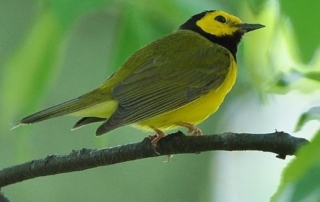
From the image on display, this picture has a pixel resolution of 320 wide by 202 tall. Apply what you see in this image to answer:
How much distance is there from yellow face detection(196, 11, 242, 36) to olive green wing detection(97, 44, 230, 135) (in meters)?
0.22

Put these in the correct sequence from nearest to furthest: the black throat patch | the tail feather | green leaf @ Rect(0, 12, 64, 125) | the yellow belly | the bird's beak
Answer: green leaf @ Rect(0, 12, 64, 125)
the bird's beak
the tail feather
the yellow belly
the black throat patch

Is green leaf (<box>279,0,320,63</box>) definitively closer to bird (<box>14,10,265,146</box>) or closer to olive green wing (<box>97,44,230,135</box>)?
bird (<box>14,10,265,146</box>)

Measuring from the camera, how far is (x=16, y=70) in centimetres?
158

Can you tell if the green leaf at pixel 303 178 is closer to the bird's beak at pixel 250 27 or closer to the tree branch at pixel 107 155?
the tree branch at pixel 107 155

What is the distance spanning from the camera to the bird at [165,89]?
212 cm

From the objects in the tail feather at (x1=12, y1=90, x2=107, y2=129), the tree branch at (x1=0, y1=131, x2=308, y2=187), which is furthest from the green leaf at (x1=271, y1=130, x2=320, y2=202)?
the tail feather at (x1=12, y1=90, x2=107, y2=129)

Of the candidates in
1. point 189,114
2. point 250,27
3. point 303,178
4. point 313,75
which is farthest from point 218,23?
point 303,178

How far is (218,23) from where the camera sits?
3033 millimetres

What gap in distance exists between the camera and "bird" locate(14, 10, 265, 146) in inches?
83.5

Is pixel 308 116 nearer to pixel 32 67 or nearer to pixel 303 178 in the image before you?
pixel 303 178

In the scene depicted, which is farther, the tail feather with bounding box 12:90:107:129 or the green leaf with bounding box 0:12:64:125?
the tail feather with bounding box 12:90:107:129

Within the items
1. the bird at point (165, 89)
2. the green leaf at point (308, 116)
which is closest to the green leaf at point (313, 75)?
the green leaf at point (308, 116)

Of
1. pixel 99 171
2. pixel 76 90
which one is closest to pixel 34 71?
pixel 76 90

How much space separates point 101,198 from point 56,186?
1.53ft
